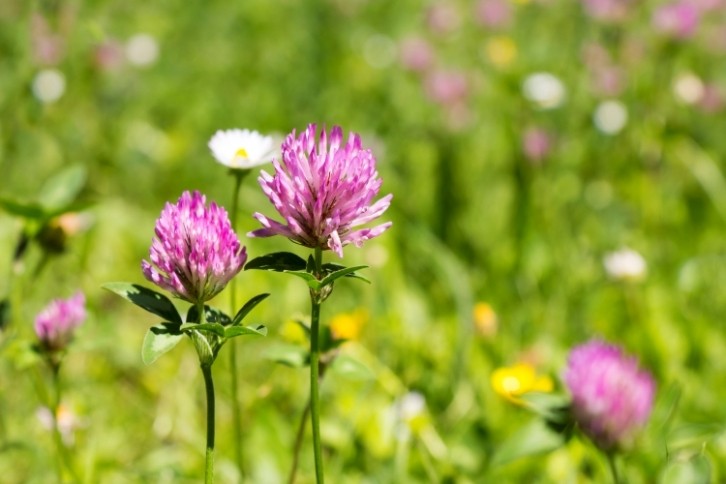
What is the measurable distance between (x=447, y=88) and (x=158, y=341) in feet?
6.39

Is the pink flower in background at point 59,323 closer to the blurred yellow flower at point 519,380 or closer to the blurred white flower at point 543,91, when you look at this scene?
the blurred yellow flower at point 519,380

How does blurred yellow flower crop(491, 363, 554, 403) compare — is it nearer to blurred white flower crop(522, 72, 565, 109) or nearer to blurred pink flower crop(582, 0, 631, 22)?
blurred white flower crop(522, 72, 565, 109)

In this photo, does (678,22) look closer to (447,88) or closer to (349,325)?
(447,88)

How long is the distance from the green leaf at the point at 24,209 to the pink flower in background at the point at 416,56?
1881 millimetres

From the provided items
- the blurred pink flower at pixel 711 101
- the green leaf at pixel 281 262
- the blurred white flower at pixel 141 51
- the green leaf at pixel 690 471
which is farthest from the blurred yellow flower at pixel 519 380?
the blurred white flower at pixel 141 51

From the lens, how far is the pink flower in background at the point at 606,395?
104 cm

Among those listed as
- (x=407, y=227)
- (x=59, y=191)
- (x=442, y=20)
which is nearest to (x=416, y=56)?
(x=442, y=20)

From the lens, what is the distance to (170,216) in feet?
2.48

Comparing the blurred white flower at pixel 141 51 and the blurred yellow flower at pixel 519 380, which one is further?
the blurred white flower at pixel 141 51

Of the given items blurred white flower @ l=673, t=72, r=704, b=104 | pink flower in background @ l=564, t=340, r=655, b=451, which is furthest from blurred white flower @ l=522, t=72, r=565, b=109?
pink flower in background @ l=564, t=340, r=655, b=451

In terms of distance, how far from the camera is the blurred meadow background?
136 centimetres

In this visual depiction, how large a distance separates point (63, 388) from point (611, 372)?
38.9 inches

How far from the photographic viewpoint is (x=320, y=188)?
740 millimetres

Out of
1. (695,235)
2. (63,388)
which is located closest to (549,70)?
(695,235)
